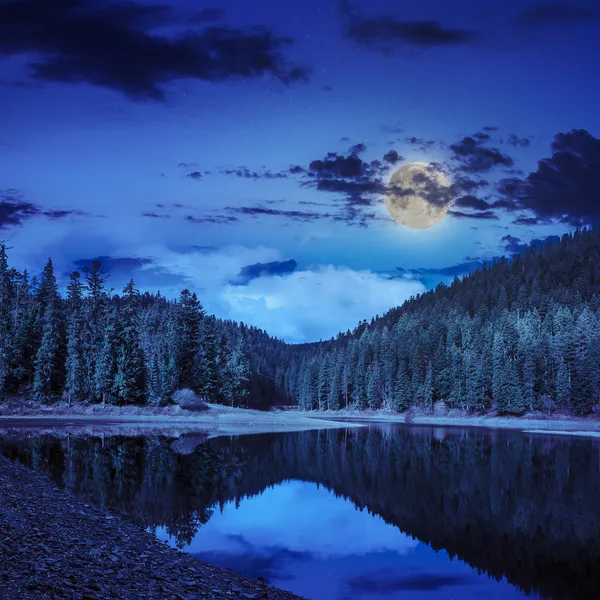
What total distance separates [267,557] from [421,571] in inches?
213

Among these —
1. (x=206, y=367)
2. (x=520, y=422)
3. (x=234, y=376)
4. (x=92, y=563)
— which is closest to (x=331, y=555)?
(x=92, y=563)

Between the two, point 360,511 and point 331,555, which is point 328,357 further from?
point 331,555

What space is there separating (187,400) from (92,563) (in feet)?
249

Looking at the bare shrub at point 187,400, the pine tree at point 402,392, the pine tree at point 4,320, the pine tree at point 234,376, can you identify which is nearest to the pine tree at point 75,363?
the pine tree at point 4,320

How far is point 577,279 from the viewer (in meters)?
187

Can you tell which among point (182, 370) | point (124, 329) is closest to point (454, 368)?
point (182, 370)

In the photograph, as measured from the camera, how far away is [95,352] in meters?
93.8

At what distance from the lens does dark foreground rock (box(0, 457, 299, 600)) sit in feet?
38.0

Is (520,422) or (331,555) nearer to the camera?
(331,555)

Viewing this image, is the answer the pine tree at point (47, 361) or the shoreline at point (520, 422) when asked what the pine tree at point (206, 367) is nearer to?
the pine tree at point (47, 361)

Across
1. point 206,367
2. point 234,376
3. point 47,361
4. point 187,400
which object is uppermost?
point 47,361

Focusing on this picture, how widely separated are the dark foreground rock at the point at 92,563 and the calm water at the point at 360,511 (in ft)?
6.72

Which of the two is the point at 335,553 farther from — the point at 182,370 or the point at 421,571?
the point at 182,370

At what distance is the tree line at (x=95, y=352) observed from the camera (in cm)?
8844
